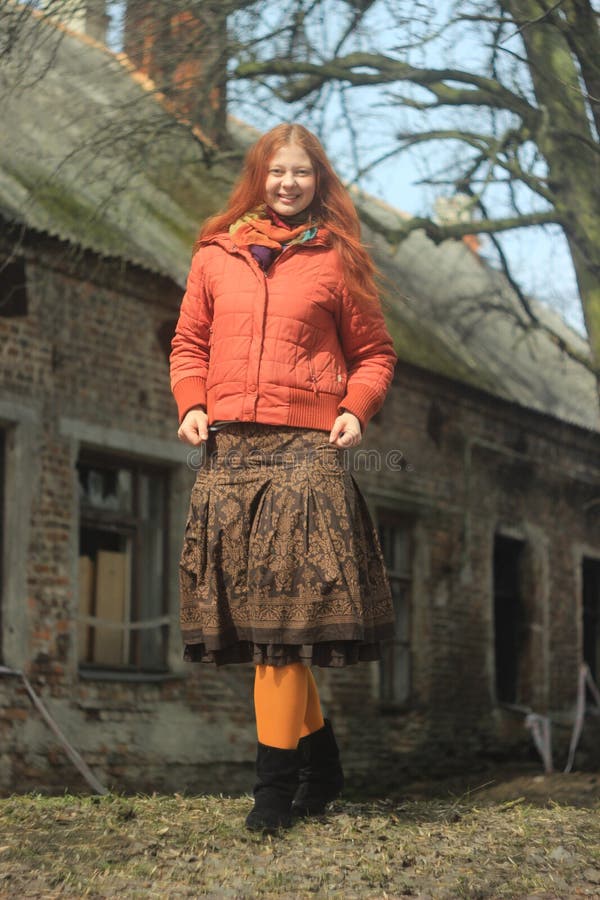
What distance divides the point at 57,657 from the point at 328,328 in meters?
5.24

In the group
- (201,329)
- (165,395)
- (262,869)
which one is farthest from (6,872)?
(165,395)

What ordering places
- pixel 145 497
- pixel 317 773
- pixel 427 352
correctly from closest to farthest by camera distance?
1. pixel 317 773
2. pixel 145 497
3. pixel 427 352

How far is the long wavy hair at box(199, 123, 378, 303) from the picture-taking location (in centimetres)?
446

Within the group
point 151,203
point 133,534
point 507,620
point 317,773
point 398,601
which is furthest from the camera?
point 507,620

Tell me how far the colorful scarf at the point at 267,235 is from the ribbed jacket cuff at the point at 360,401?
19.3 inches

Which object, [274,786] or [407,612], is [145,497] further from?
[274,786]

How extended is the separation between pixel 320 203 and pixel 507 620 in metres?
11.5

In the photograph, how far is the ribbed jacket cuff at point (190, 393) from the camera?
14.7 feet

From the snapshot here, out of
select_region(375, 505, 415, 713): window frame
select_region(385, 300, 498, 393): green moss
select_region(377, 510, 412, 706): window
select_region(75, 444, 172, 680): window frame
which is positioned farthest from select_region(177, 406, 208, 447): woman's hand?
select_region(377, 510, 412, 706): window

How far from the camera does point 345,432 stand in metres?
4.35

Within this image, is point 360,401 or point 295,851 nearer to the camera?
point 295,851

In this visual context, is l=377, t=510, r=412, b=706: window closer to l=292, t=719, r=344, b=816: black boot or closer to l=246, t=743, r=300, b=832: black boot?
l=292, t=719, r=344, b=816: black boot

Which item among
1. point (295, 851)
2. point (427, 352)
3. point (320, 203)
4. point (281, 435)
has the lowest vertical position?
point (295, 851)

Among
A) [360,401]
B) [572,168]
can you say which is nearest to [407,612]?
[572,168]
